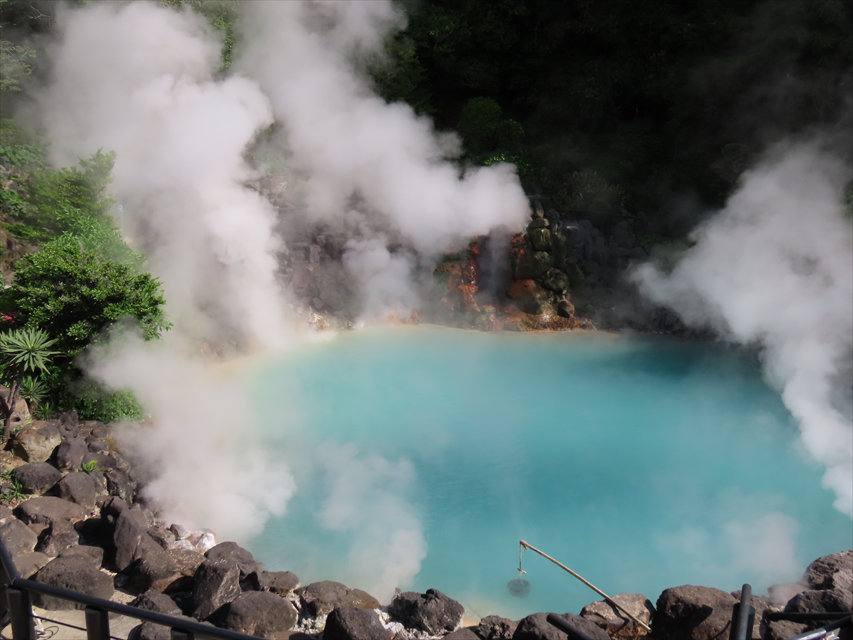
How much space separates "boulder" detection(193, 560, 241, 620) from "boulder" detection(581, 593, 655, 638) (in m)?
3.33

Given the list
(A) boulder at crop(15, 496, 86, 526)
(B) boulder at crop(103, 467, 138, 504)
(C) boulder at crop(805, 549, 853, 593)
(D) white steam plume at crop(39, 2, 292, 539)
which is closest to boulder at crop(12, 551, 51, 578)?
(A) boulder at crop(15, 496, 86, 526)

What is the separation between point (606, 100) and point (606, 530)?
Result: 1450cm

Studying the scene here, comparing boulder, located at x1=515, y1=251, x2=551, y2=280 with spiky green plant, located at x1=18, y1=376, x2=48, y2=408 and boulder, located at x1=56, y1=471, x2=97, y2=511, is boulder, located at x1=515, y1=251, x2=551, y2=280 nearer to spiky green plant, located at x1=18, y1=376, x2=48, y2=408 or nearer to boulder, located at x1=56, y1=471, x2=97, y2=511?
spiky green plant, located at x1=18, y1=376, x2=48, y2=408

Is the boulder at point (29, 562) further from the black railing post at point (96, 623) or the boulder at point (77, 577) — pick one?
the black railing post at point (96, 623)

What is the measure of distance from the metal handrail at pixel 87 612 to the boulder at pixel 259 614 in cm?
364

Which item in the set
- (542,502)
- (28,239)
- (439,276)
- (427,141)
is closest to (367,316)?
(439,276)

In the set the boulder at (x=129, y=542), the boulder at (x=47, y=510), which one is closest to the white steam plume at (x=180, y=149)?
the boulder at (x=47, y=510)

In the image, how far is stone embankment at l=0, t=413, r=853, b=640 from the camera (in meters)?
6.41

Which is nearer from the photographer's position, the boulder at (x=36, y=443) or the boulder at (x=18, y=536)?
the boulder at (x=18, y=536)

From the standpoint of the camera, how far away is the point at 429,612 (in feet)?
22.2

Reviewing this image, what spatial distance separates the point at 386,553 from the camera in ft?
26.6

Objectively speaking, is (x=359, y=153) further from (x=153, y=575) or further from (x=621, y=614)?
(x=621, y=614)

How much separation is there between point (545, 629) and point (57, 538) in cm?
504

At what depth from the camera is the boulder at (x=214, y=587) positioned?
6621mm
